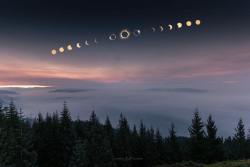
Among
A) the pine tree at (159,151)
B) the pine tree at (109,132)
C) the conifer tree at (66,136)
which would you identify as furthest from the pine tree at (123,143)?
the conifer tree at (66,136)

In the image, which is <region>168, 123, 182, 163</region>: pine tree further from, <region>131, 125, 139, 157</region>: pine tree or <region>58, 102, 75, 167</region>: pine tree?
<region>58, 102, 75, 167</region>: pine tree

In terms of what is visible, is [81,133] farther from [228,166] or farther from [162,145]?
[228,166]

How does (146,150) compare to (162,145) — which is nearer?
(146,150)

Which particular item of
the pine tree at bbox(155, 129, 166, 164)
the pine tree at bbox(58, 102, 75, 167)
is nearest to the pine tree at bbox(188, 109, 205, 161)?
the pine tree at bbox(58, 102, 75, 167)

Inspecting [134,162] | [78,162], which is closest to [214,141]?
[78,162]

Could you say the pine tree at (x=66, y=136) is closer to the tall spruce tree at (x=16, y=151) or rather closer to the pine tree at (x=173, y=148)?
the tall spruce tree at (x=16, y=151)

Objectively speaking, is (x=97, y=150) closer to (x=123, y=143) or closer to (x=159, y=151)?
(x=123, y=143)

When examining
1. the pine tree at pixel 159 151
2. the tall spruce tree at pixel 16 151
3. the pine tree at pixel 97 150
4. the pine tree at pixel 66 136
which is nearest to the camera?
the tall spruce tree at pixel 16 151

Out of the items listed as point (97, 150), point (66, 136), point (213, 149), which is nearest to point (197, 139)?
point (213, 149)
